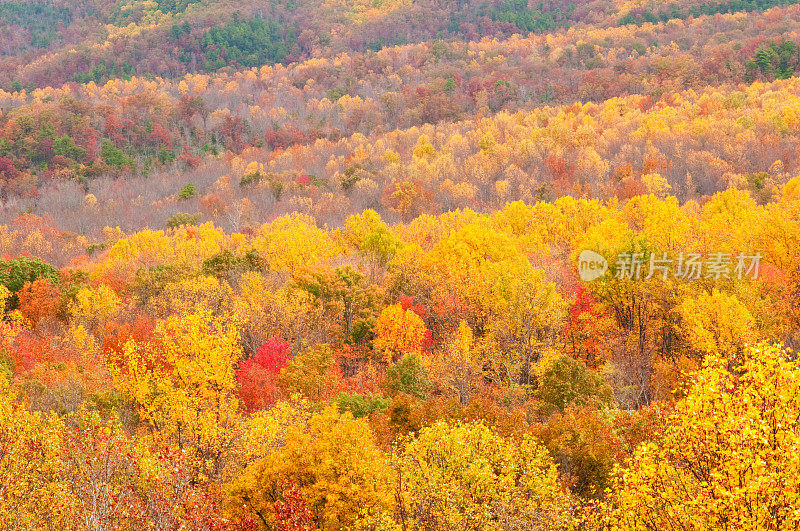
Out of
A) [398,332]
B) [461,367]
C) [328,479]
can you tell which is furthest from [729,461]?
[398,332]

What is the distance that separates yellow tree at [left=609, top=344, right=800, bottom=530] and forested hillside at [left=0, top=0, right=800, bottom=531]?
0.08m

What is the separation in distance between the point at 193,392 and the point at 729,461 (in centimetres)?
2355

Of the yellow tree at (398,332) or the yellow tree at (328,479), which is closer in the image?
the yellow tree at (328,479)

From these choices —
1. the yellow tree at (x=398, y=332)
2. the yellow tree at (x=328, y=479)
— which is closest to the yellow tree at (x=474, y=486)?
→ the yellow tree at (x=328, y=479)

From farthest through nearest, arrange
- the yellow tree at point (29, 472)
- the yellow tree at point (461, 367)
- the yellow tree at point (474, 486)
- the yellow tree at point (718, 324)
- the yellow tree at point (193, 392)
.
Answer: the yellow tree at point (461, 367)
the yellow tree at point (718, 324)
the yellow tree at point (193, 392)
the yellow tree at point (474, 486)
the yellow tree at point (29, 472)

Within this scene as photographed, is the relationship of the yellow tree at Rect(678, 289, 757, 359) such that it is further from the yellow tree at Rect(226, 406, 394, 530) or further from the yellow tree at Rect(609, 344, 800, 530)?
the yellow tree at Rect(226, 406, 394, 530)

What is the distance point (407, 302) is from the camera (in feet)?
185

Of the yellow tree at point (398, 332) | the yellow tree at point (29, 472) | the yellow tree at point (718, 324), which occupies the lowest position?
the yellow tree at point (398, 332)

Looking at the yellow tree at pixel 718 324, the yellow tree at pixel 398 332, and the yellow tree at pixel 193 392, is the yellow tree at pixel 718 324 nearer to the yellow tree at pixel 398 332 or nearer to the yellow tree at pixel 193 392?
the yellow tree at pixel 398 332

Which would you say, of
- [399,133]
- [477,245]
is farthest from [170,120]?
[477,245]

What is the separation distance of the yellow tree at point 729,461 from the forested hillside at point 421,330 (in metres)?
0.08

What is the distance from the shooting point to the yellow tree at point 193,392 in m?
28.0

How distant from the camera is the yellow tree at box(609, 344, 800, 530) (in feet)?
43.9

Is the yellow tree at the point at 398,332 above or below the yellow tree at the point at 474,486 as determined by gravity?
below
